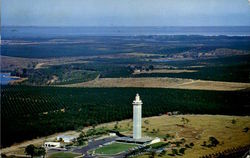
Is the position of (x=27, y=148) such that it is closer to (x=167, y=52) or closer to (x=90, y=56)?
(x=90, y=56)

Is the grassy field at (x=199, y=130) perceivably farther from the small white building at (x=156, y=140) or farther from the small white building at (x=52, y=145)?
the small white building at (x=52, y=145)

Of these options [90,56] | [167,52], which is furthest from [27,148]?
[167,52]

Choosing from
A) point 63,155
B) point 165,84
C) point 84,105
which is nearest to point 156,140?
point 63,155

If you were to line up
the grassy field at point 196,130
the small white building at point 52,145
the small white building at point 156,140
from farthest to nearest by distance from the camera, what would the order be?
the small white building at point 156,140 < the grassy field at point 196,130 < the small white building at point 52,145

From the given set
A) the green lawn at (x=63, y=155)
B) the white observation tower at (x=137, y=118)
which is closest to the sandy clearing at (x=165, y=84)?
the white observation tower at (x=137, y=118)

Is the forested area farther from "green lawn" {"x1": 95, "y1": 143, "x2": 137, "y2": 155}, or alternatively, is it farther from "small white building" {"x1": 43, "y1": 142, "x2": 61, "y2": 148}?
"green lawn" {"x1": 95, "y1": 143, "x2": 137, "y2": 155}

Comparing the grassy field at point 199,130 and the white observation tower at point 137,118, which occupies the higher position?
the white observation tower at point 137,118

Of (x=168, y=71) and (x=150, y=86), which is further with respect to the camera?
(x=168, y=71)
